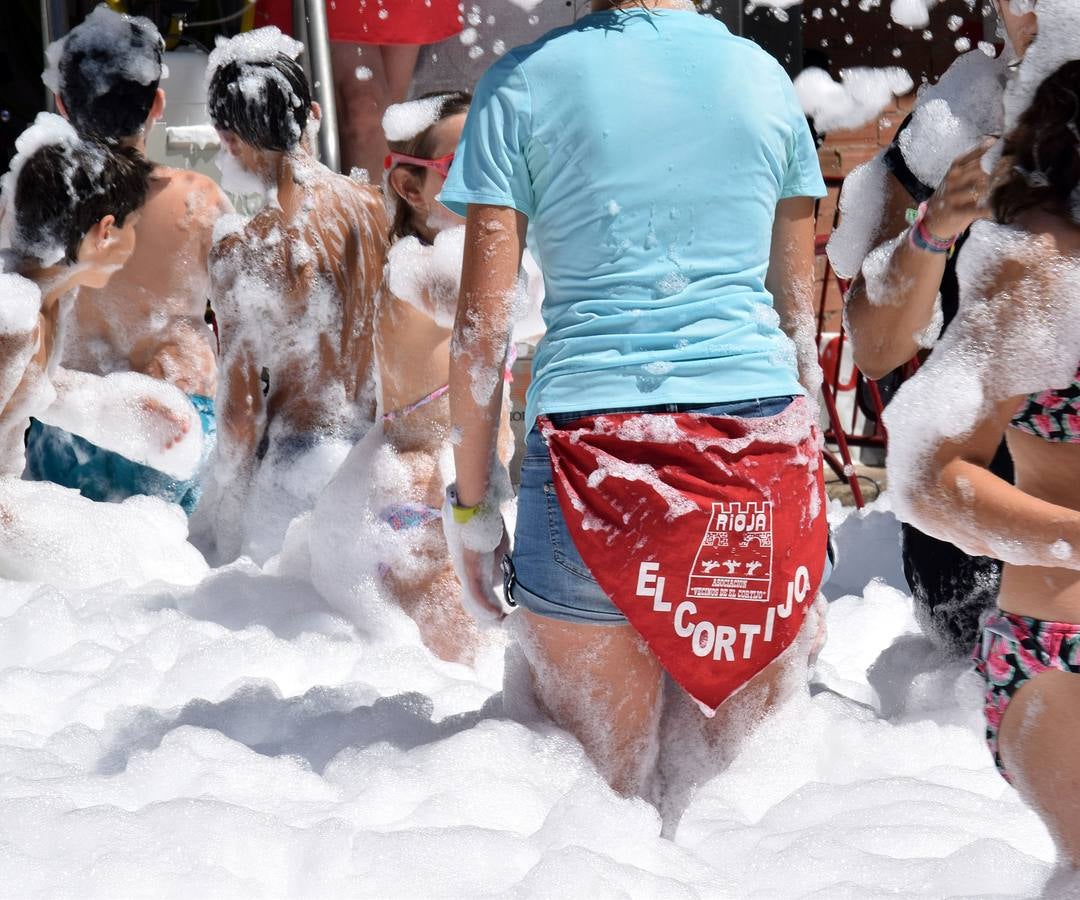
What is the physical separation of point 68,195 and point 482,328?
6.85 feet

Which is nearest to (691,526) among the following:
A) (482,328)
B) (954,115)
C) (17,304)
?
(482,328)

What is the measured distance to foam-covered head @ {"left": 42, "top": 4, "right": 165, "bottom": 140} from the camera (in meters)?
4.74

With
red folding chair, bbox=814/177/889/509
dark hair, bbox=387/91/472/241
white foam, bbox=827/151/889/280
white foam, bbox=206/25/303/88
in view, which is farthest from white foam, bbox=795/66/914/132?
white foam, bbox=827/151/889/280

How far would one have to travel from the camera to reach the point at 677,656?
204cm

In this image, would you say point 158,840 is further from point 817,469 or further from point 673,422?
point 817,469

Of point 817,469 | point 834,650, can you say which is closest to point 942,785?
point 817,469

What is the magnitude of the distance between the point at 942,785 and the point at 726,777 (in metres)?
0.44

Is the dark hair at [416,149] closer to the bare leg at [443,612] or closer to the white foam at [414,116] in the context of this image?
the white foam at [414,116]

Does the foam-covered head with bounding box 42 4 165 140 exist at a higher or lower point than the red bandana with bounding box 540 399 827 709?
lower

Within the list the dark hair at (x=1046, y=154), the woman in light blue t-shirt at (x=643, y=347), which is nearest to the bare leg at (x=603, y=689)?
the woman in light blue t-shirt at (x=643, y=347)

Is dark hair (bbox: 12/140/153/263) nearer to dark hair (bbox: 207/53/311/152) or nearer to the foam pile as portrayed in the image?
dark hair (bbox: 207/53/311/152)

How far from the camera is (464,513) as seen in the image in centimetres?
220

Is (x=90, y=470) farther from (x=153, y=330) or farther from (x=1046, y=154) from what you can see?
(x=1046, y=154)

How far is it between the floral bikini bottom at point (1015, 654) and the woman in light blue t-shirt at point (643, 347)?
0.42 m
